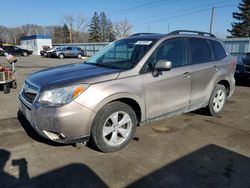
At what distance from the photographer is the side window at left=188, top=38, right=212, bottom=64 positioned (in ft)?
14.8

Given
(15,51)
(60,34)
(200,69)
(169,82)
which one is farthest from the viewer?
(60,34)

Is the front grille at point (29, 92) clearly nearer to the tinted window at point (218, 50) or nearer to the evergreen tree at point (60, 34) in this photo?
the tinted window at point (218, 50)

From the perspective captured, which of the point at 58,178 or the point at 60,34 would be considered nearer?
the point at 58,178

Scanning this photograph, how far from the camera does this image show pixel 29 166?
312 centimetres

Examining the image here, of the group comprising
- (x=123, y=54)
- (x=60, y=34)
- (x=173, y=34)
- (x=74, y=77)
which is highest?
(x=60, y=34)

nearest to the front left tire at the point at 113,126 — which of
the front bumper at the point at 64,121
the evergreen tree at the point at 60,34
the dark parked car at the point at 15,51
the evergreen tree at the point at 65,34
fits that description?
the front bumper at the point at 64,121

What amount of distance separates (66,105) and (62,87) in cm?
27

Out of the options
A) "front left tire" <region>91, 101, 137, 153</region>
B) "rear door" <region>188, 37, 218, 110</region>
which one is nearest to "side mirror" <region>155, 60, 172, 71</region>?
"front left tire" <region>91, 101, 137, 153</region>

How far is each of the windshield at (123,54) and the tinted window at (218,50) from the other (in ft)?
5.83

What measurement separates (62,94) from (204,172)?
83.5 inches

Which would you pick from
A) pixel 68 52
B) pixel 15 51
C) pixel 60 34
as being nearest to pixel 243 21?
pixel 68 52

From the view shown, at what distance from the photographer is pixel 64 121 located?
3033 mm

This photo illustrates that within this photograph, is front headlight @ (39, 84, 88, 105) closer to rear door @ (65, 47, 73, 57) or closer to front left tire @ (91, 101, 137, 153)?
front left tire @ (91, 101, 137, 153)

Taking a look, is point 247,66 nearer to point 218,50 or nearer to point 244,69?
point 244,69
